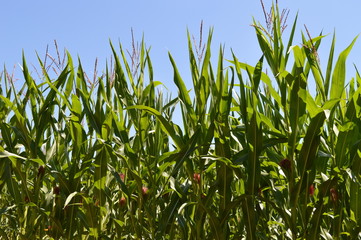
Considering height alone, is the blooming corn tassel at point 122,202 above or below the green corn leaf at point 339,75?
below

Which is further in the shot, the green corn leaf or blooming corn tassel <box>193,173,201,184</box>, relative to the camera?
blooming corn tassel <box>193,173,201,184</box>

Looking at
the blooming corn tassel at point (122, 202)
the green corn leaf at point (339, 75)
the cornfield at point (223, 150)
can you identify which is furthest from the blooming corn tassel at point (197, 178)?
the green corn leaf at point (339, 75)

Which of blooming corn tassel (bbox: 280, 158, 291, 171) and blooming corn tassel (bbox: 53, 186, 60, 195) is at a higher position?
blooming corn tassel (bbox: 280, 158, 291, 171)

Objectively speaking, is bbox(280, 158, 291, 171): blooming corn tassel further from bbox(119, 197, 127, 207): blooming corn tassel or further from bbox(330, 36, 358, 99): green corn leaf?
bbox(119, 197, 127, 207): blooming corn tassel

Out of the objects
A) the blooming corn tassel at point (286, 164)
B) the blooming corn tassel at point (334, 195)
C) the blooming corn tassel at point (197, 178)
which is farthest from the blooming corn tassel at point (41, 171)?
the blooming corn tassel at point (334, 195)

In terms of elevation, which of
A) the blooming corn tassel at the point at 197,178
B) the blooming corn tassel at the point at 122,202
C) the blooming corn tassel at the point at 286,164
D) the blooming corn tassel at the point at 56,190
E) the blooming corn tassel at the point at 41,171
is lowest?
the blooming corn tassel at the point at 122,202

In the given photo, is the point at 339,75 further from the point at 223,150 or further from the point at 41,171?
the point at 41,171

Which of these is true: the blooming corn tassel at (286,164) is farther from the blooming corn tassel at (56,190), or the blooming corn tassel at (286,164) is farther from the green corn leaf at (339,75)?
the blooming corn tassel at (56,190)

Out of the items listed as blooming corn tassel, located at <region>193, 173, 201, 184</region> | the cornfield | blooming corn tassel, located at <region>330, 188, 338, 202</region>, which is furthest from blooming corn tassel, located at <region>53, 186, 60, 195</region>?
blooming corn tassel, located at <region>330, 188, 338, 202</region>

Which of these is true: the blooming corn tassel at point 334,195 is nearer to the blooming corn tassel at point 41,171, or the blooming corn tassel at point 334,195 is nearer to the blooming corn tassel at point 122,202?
the blooming corn tassel at point 122,202

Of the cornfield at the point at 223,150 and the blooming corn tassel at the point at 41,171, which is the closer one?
the cornfield at the point at 223,150

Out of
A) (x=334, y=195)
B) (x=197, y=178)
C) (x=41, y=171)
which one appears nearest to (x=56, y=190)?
(x=41, y=171)

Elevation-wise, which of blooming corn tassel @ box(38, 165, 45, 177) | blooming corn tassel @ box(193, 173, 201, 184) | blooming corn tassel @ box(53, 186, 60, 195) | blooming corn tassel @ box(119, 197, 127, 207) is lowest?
blooming corn tassel @ box(119, 197, 127, 207)

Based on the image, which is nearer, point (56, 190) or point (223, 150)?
point (223, 150)
